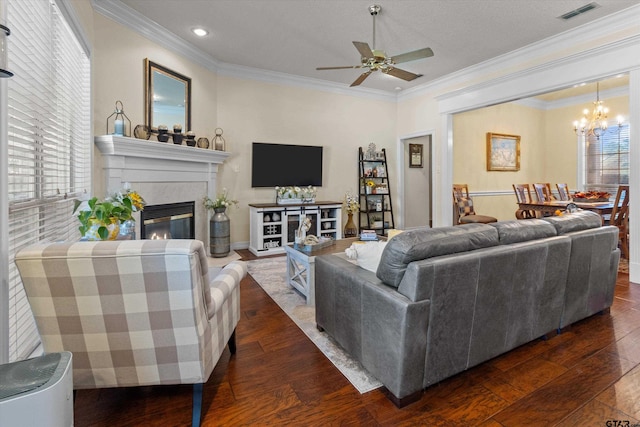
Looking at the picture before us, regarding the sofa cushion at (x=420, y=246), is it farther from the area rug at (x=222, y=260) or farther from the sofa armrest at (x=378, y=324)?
the area rug at (x=222, y=260)

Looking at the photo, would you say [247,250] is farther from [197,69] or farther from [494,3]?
[494,3]

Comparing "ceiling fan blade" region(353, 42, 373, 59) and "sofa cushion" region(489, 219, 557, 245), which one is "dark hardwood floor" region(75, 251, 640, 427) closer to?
"sofa cushion" region(489, 219, 557, 245)

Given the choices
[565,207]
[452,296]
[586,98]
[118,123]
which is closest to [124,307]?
[452,296]

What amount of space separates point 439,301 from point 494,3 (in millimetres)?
3332

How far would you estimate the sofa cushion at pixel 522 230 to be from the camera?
1999 millimetres

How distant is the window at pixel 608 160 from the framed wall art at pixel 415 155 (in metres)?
3.40

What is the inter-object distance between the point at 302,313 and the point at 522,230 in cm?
177

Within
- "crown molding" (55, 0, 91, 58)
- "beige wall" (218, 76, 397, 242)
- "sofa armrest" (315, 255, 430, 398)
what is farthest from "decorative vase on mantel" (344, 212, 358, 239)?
"crown molding" (55, 0, 91, 58)

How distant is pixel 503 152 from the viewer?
6.85 m

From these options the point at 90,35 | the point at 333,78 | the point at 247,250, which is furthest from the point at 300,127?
the point at 90,35

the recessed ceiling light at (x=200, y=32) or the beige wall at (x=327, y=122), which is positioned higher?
the recessed ceiling light at (x=200, y=32)

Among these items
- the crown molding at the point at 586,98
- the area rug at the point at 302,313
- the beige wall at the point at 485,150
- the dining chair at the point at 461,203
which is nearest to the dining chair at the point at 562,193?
the beige wall at the point at 485,150

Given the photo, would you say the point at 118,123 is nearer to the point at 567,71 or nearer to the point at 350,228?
the point at 350,228

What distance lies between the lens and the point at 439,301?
164cm
